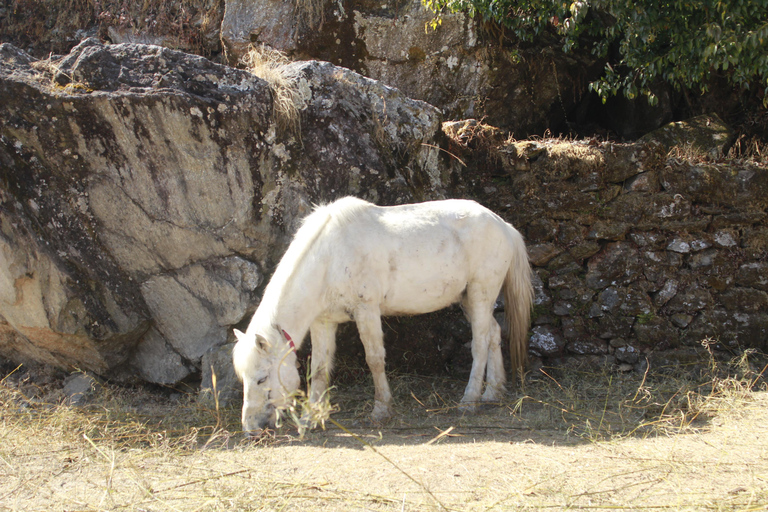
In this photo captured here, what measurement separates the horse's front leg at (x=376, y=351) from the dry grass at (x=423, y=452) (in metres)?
0.14

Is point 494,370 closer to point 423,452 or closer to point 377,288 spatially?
point 377,288

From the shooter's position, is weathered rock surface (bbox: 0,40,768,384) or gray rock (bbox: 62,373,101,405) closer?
weathered rock surface (bbox: 0,40,768,384)

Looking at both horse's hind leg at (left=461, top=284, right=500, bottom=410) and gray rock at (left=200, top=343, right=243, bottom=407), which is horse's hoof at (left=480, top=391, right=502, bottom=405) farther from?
gray rock at (left=200, top=343, right=243, bottom=407)

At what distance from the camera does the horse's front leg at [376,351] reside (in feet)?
14.3

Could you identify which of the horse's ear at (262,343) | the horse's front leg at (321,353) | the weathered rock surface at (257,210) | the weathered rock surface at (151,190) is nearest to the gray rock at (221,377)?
the weathered rock surface at (257,210)

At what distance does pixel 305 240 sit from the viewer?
13.9 feet

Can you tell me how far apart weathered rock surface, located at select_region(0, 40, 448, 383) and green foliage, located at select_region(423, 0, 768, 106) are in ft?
7.59

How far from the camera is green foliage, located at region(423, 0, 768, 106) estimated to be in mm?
4867

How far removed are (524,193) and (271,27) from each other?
12.8 feet

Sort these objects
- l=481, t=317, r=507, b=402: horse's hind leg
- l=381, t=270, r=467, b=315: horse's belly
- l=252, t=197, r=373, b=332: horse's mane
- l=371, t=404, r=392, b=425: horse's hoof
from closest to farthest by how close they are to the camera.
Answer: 1. l=252, t=197, r=373, b=332: horse's mane
2. l=371, t=404, r=392, b=425: horse's hoof
3. l=381, t=270, r=467, b=315: horse's belly
4. l=481, t=317, r=507, b=402: horse's hind leg

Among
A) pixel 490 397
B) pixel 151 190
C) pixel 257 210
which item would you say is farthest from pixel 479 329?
pixel 151 190

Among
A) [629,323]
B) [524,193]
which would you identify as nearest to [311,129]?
[524,193]

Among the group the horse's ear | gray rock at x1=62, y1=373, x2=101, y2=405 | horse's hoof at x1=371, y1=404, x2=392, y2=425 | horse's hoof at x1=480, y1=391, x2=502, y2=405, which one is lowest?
horse's hoof at x1=480, y1=391, x2=502, y2=405

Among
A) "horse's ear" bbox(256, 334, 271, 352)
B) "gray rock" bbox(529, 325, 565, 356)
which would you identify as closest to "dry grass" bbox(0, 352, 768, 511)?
"gray rock" bbox(529, 325, 565, 356)
